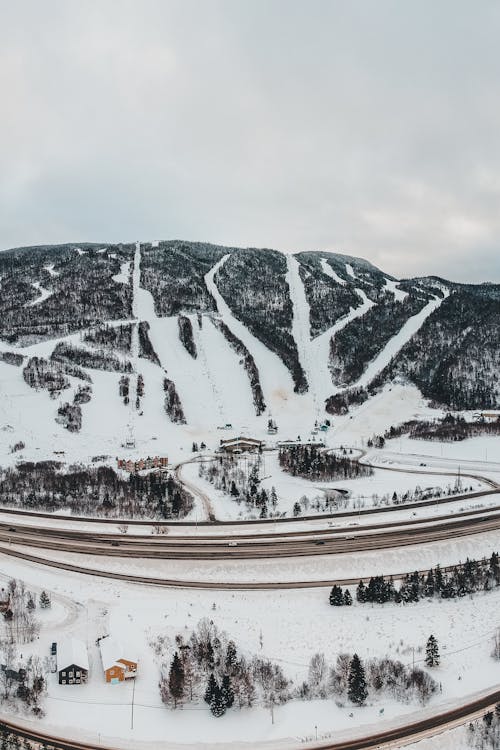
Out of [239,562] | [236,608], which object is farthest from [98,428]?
[236,608]

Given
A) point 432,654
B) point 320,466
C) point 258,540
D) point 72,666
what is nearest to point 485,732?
point 432,654

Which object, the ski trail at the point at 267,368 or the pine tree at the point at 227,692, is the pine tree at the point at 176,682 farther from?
the ski trail at the point at 267,368

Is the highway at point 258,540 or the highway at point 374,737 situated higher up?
the highway at point 258,540

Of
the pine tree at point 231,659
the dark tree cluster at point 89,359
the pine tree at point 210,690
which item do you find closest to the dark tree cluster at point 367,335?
the dark tree cluster at point 89,359

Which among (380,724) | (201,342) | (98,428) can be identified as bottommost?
→ (380,724)

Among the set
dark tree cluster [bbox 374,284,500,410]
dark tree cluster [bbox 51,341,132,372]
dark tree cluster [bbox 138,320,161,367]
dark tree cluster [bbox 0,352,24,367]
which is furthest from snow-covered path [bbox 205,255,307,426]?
dark tree cluster [bbox 0,352,24,367]

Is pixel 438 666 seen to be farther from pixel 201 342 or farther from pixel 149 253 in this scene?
pixel 149 253

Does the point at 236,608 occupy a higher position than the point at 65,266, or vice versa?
the point at 65,266
